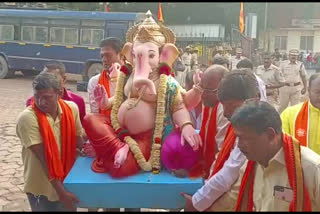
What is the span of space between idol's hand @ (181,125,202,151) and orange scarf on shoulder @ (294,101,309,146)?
2.12 ft

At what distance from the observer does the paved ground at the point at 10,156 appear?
13.4ft

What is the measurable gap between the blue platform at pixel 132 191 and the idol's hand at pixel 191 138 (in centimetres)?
21

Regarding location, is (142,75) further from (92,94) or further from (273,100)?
(273,100)

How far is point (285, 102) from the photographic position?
7.57 meters

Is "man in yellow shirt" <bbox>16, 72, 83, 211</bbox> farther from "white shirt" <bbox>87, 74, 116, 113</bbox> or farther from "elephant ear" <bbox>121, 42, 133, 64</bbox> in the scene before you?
"elephant ear" <bbox>121, 42, 133, 64</bbox>

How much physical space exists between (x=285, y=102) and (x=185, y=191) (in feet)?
19.0

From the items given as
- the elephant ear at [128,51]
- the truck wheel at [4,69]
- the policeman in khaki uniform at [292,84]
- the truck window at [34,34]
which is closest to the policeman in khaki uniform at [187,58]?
the truck window at [34,34]

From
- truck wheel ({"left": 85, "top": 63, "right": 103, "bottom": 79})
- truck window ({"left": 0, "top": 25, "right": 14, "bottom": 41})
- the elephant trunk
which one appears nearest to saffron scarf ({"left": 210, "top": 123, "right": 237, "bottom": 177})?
the elephant trunk

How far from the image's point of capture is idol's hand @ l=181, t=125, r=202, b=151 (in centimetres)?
237

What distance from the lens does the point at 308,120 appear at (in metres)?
2.64

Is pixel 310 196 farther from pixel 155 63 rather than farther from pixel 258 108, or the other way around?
pixel 155 63

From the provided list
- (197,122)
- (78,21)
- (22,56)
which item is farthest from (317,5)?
(197,122)

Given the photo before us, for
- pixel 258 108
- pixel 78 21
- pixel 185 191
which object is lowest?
pixel 185 191

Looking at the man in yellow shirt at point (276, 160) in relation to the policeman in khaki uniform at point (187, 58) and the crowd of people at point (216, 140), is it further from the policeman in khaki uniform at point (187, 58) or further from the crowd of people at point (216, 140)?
the policeman in khaki uniform at point (187, 58)
